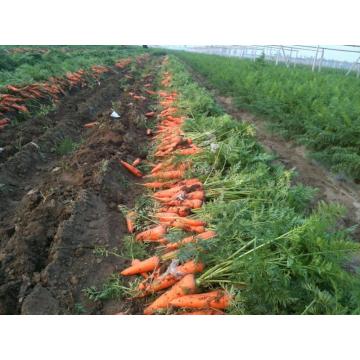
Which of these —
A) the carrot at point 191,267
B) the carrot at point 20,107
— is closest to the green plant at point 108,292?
the carrot at point 191,267

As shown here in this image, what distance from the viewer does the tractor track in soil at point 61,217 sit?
2746 millimetres

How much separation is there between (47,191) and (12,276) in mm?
1264

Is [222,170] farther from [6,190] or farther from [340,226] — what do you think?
[6,190]

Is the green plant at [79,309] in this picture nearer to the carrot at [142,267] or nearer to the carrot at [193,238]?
the carrot at [142,267]

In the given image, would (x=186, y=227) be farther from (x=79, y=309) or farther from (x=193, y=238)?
(x=79, y=309)

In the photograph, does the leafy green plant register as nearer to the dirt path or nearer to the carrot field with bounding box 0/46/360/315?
the carrot field with bounding box 0/46/360/315

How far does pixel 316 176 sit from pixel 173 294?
3611 millimetres

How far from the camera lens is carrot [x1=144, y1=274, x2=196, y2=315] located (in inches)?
104

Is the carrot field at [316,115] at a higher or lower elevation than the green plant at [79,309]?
higher

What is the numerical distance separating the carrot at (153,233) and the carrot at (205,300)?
84 cm

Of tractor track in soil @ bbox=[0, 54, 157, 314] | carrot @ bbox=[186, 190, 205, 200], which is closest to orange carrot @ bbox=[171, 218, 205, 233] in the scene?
carrot @ bbox=[186, 190, 205, 200]

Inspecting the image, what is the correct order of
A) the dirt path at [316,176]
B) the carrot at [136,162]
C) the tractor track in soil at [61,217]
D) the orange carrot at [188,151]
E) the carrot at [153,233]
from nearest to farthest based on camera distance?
1. the tractor track in soil at [61,217]
2. the carrot at [153,233]
3. the dirt path at [316,176]
4. the orange carrot at [188,151]
5. the carrot at [136,162]

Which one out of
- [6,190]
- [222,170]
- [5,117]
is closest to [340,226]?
[222,170]

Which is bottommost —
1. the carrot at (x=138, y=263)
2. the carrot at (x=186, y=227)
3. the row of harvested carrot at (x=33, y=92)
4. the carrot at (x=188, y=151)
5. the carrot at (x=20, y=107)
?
the carrot at (x=138, y=263)
